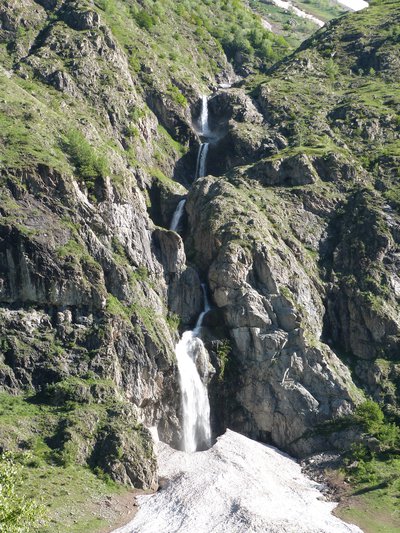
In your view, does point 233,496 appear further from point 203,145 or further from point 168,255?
point 203,145

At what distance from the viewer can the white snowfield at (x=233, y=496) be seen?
193 ft

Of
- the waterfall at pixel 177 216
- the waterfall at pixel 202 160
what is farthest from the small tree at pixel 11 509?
the waterfall at pixel 202 160

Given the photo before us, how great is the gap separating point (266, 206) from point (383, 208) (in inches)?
632

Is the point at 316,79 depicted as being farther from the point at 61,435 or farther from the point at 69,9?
the point at 61,435

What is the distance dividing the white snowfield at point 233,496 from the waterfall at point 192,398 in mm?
3877

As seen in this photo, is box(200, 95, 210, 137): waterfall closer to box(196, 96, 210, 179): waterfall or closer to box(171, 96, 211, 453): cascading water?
box(196, 96, 210, 179): waterfall

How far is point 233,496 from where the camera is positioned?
6341 cm

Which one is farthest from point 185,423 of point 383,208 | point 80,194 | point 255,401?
point 383,208

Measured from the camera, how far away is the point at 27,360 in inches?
Result: 2857

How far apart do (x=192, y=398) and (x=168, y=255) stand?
1811 centimetres

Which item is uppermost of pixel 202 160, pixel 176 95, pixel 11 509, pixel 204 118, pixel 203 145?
pixel 176 95

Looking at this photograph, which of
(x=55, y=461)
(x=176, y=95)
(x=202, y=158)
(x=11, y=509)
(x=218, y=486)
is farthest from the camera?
(x=176, y=95)

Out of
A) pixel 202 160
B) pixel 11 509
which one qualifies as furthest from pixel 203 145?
pixel 11 509

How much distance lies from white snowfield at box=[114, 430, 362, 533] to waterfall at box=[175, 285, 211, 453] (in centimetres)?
388
